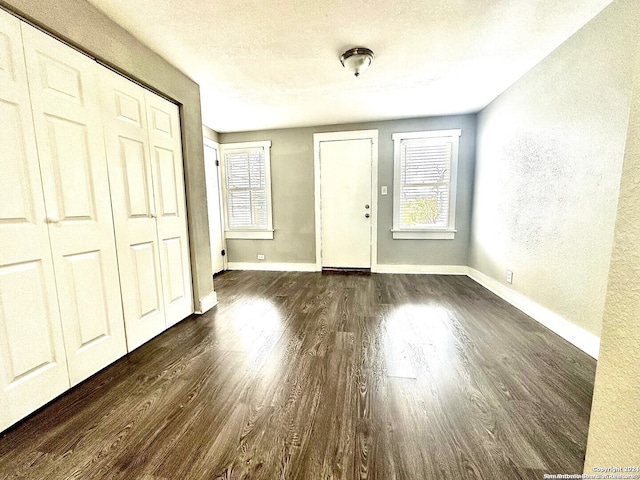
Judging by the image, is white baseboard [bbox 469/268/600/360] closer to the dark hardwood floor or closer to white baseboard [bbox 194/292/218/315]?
the dark hardwood floor

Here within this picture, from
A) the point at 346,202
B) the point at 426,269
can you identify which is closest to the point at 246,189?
the point at 346,202

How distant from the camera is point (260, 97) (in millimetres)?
2830

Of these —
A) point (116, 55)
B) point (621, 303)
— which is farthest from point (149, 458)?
point (116, 55)

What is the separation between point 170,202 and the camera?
221cm

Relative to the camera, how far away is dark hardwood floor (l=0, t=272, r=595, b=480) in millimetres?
1030

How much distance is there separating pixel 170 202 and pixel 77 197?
724 mm

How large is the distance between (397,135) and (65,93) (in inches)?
136

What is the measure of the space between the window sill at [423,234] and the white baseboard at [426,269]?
431 millimetres

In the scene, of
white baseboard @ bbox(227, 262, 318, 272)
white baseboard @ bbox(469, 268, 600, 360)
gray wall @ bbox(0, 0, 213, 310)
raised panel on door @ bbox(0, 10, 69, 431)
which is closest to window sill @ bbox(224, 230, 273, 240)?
white baseboard @ bbox(227, 262, 318, 272)

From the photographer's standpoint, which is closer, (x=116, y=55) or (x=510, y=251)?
(x=116, y=55)

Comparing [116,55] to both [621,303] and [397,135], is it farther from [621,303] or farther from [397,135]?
[397,135]

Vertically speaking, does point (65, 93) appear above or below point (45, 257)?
above

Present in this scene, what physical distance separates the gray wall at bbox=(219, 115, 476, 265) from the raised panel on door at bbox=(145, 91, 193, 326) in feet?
6.21

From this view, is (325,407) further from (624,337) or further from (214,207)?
(214,207)
